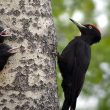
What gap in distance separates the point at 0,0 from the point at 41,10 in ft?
1.57

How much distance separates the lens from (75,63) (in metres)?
7.32

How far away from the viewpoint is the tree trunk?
586cm

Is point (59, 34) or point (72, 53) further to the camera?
point (59, 34)

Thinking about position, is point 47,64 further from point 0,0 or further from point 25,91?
point 0,0

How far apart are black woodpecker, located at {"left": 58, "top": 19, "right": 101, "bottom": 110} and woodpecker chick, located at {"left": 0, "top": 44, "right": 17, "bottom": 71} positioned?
1.23 meters

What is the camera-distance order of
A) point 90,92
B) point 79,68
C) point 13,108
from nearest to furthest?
point 13,108, point 79,68, point 90,92

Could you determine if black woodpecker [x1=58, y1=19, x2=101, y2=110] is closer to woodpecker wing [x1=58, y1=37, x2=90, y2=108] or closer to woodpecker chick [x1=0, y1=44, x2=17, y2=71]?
woodpecker wing [x1=58, y1=37, x2=90, y2=108]

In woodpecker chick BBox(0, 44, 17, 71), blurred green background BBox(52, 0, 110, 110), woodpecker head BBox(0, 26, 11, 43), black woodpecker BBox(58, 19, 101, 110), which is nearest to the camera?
woodpecker chick BBox(0, 44, 17, 71)

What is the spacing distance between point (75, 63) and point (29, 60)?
4.64ft

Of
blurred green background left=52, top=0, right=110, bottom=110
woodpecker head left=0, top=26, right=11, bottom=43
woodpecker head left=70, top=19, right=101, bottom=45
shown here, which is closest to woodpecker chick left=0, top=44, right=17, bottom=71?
woodpecker head left=0, top=26, right=11, bottom=43

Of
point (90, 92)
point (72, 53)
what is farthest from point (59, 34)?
point (72, 53)

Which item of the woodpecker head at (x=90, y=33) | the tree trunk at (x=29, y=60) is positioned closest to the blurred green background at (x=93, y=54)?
the woodpecker head at (x=90, y=33)

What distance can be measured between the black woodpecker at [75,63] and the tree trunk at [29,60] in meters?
0.73

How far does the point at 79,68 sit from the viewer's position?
283 inches
